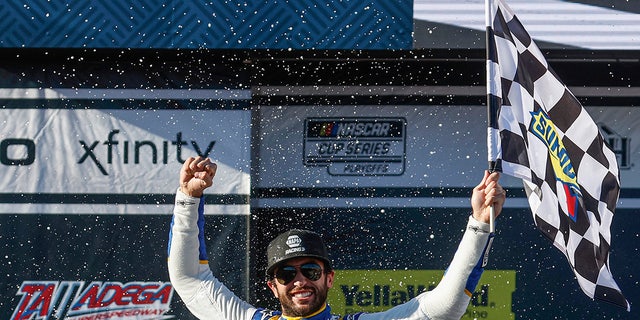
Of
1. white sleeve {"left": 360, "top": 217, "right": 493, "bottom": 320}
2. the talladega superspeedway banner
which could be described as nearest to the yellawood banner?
the talladega superspeedway banner

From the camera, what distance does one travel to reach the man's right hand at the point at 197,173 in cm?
356

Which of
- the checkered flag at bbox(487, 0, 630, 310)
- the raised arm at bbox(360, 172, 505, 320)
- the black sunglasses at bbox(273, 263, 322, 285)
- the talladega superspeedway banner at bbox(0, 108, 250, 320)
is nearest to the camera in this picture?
the raised arm at bbox(360, 172, 505, 320)

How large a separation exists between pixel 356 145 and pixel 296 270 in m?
2.55

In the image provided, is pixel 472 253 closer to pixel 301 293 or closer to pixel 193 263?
pixel 301 293

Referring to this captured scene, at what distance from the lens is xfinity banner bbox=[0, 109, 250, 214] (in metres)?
5.62

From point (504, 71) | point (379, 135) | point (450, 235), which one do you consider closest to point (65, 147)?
point (379, 135)

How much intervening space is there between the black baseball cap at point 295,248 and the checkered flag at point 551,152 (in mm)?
598

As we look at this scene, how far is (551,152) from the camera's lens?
3922 millimetres

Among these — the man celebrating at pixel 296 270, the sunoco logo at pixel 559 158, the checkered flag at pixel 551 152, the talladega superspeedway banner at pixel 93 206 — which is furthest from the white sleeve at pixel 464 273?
the talladega superspeedway banner at pixel 93 206

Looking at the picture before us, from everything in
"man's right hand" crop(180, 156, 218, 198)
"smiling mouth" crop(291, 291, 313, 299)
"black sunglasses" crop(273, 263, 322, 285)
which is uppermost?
"man's right hand" crop(180, 156, 218, 198)

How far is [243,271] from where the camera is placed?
5.57 meters

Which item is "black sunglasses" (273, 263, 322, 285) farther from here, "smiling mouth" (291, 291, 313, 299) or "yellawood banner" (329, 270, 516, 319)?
"yellawood banner" (329, 270, 516, 319)

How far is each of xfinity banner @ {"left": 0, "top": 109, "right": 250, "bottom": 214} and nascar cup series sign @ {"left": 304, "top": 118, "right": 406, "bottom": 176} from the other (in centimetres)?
62

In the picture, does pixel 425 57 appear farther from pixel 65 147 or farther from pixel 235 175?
pixel 65 147
